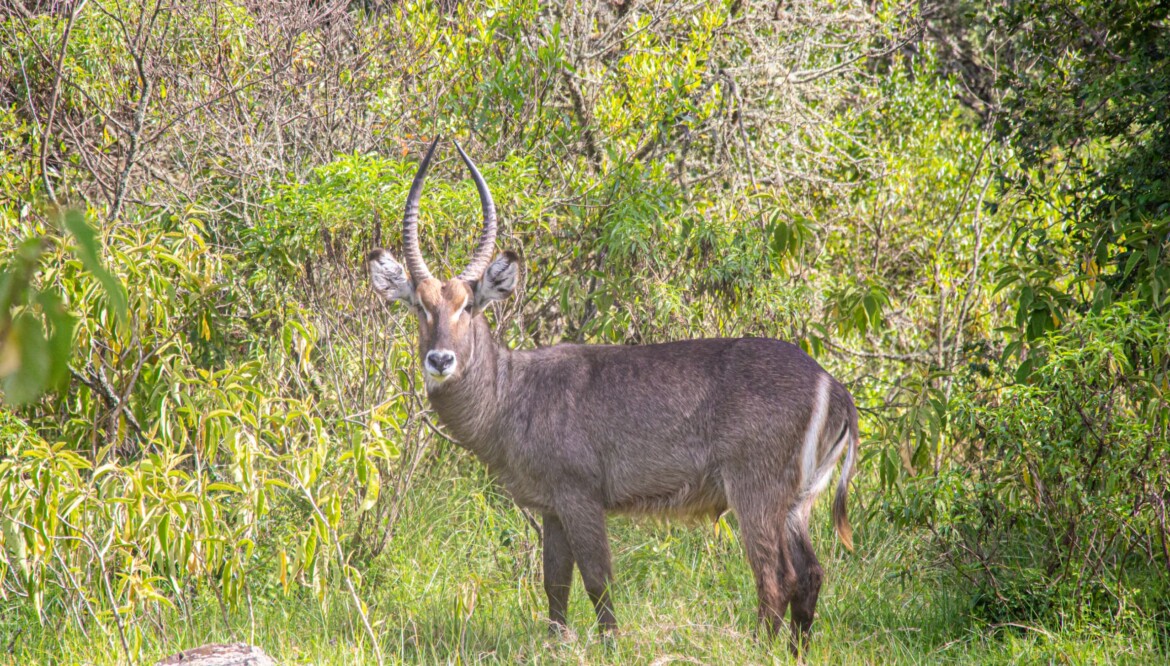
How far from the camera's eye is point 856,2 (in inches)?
296

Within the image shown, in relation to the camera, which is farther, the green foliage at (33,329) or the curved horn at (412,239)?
the curved horn at (412,239)

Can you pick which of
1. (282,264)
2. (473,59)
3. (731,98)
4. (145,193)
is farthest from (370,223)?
(731,98)

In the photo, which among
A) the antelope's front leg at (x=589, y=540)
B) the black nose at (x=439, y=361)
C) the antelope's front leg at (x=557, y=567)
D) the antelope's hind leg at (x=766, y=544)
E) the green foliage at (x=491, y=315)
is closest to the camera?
the green foliage at (x=491, y=315)

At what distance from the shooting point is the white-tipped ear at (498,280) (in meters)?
4.47

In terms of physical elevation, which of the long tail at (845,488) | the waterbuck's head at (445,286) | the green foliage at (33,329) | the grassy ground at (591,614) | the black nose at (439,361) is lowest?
the grassy ground at (591,614)

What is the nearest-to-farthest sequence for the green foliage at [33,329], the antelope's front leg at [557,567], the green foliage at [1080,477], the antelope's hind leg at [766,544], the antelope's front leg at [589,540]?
the green foliage at [33,329]
the green foliage at [1080,477]
the antelope's hind leg at [766,544]
the antelope's front leg at [589,540]
the antelope's front leg at [557,567]

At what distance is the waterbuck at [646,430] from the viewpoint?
4402 millimetres

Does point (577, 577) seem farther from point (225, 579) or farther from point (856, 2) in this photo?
point (856, 2)

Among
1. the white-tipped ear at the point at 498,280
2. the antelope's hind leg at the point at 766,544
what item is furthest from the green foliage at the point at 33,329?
the antelope's hind leg at the point at 766,544

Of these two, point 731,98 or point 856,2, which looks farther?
point 856,2

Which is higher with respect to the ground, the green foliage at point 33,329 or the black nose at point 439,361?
the green foliage at point 33,329

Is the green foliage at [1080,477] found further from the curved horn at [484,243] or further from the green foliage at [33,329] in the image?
the green foliage at [33,329]

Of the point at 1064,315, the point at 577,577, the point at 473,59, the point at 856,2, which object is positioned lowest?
the point at 577,577

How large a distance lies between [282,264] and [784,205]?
126 inches
